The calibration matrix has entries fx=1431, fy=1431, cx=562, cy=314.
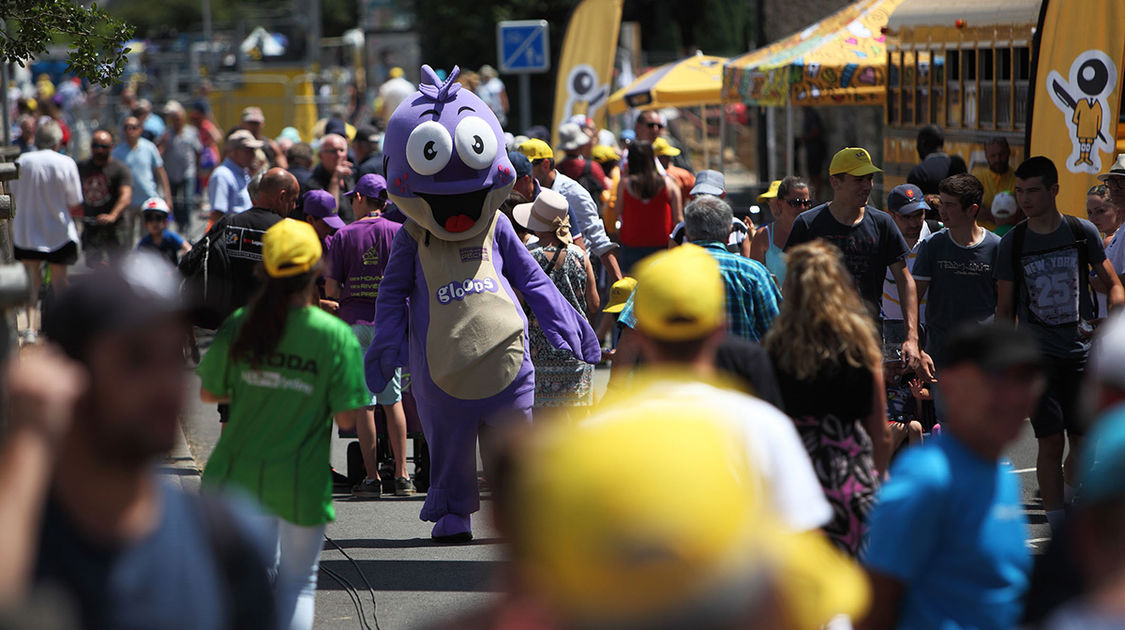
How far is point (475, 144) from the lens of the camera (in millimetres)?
6957

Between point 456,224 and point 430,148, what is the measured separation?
0.40 meters

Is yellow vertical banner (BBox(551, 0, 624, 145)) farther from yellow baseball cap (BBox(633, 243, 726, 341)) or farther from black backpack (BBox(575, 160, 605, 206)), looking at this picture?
yellow baseball cap (BBox(633, 243, 726, 341))

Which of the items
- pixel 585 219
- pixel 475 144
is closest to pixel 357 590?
pixel 475 144

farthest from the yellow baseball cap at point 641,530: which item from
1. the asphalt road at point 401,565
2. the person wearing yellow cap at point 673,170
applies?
the person wearing yellow cap at point 673,170

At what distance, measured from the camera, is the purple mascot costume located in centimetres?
677

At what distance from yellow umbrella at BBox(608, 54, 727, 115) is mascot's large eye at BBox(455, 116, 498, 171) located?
12.6m

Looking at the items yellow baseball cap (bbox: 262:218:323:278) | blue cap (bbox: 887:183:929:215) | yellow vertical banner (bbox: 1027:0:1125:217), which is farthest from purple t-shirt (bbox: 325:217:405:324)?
yellow vertical banner (bbox: 1027:0:1125:217)

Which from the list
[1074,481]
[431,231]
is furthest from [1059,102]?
[431,231]

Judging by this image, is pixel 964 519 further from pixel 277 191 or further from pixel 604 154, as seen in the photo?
pixel 604 154

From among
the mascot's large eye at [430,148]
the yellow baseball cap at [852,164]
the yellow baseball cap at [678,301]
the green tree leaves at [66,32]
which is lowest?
the yellow baseball cap at [678,301]

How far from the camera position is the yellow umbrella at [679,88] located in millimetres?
19484

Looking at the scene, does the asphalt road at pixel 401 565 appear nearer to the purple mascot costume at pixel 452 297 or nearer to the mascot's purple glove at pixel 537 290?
the purple mascot costume at pixel 452 297

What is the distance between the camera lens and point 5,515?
7.32ft

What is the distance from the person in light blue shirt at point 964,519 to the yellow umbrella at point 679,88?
16.6m
